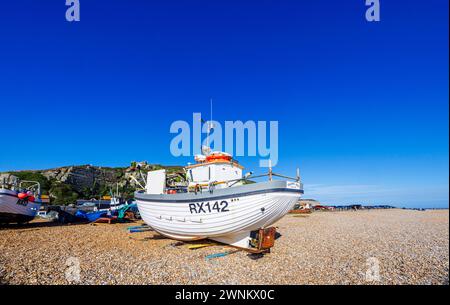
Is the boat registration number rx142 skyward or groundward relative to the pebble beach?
skyward

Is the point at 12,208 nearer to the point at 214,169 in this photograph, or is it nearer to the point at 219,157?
the point at 214,169

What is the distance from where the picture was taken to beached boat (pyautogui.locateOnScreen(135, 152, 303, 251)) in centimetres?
1050

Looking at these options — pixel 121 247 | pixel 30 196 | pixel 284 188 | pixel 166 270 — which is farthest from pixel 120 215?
pixel 284 188

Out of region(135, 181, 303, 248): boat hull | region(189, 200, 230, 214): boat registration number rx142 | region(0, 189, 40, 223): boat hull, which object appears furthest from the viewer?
region(0, 189, 40, 223): boat hull

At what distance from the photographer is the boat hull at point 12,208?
17.9 meters

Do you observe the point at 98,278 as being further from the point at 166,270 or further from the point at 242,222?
the point at 242,222

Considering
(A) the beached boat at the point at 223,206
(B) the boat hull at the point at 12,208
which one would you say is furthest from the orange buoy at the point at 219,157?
(B) the boat hull at the point at 12,208

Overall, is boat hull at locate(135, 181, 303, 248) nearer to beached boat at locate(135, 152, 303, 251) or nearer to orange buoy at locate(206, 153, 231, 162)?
beached boat at locate(135, 152, 303, 251)

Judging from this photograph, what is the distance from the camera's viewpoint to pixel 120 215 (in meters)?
27.3

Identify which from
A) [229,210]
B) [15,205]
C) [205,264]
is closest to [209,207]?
[229,210]

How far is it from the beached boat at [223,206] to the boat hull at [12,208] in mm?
11599

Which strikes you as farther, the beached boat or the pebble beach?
the beached boat

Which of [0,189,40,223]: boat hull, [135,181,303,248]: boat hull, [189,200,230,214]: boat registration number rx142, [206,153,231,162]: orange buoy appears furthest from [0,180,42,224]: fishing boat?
[206,153,231,162]: orange buoy
